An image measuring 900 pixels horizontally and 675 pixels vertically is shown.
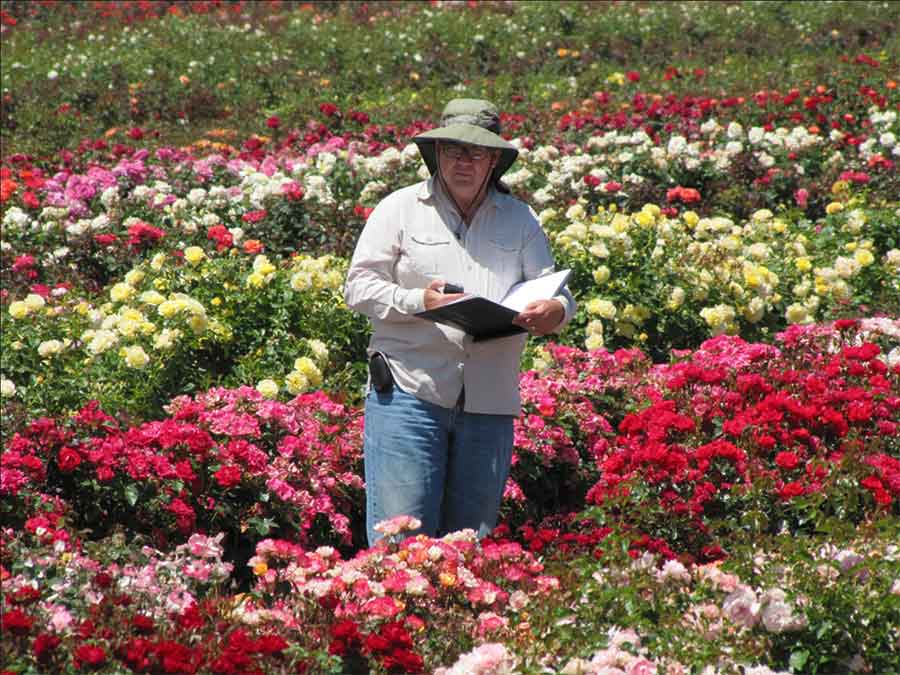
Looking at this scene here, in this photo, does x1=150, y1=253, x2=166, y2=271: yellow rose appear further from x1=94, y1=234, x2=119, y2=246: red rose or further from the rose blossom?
the rose blossom

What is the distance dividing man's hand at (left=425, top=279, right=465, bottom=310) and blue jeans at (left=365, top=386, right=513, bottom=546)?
1.16 ft

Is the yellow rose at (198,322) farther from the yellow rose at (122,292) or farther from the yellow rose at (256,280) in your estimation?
the yellow rose at (122,292)

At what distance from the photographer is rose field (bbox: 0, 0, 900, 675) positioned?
129 inches

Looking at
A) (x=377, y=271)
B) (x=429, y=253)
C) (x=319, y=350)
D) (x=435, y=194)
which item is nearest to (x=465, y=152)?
(x=435, y=194)

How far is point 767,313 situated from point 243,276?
8.63 ft

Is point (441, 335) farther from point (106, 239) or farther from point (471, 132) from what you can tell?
point (106, 239)

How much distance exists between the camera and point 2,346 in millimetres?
6441

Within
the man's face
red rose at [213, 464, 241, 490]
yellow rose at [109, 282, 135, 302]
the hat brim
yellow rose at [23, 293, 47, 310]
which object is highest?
the hat brim

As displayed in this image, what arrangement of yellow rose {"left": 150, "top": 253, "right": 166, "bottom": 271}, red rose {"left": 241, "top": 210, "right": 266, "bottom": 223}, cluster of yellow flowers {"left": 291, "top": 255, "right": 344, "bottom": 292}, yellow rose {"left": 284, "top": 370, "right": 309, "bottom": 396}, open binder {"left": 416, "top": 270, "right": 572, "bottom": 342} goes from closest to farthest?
open binder {"left": 416, "top": 270, "right": 572, "bottom": 342} < yellow rose {"left": 284, "top": 370, "right": 309, "bottom": 396} < cluster of yellow flowers {"left": 291, "top": 255, "right": 344, "bottom": 292} < yellow rose {"left": 150, "top": 253, "right": 166, "bottom": 271} < red rose {"left": 241, "top": 210, "right": 266, "bottom": 223}

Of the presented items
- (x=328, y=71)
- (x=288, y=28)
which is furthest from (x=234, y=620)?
(x=288, y=28)

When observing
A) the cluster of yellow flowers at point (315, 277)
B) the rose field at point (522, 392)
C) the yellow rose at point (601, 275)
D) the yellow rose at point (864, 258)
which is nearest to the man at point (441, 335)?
the rose field at point (522, 392)

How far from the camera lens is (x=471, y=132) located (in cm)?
394

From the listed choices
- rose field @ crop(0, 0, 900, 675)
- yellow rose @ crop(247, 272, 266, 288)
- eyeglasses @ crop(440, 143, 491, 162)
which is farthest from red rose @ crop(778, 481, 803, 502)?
yellow rose @ crop(247, 272, 266, 288)

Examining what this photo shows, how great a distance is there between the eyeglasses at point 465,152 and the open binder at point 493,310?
1.33 feet
